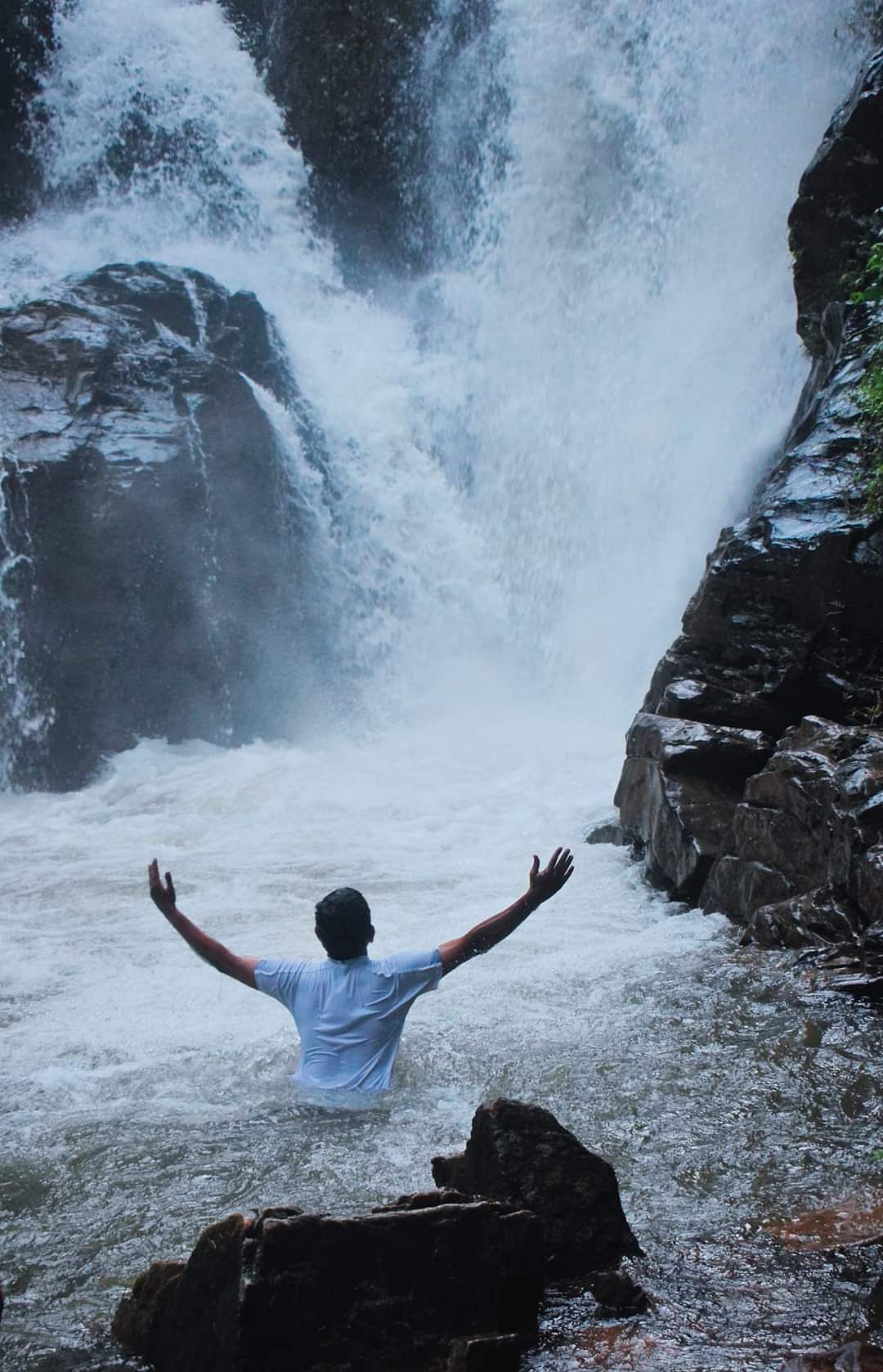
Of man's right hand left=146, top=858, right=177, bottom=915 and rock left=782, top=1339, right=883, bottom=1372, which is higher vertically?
man's right hand left=146, top=858, right=177, bottom=915

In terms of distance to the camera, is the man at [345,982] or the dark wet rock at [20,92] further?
the dark wet rock at [20,92]


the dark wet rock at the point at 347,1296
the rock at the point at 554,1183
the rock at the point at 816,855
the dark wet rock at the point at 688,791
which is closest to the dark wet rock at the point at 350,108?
the dark wet rock at the point at 688,791

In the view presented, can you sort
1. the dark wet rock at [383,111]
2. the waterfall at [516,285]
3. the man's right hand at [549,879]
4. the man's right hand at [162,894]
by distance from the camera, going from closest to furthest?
the man's right hand at [549,879] < the man's right hand at [162,894] < the waterfall at [516,285] < the dark wet rock at [383,111]

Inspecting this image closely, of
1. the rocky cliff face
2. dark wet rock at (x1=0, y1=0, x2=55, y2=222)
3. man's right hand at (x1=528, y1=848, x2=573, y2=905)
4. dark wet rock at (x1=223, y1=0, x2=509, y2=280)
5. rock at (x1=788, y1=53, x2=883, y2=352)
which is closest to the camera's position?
man's right hand at (x1=528, y1=848, x2=573, y2=905)

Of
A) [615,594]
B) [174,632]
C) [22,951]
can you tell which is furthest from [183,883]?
[615,594]

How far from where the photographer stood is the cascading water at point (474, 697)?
→ 3715mm

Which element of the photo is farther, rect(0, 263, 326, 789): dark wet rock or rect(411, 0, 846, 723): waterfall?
rect(411, 0, 846, 723): waterfall

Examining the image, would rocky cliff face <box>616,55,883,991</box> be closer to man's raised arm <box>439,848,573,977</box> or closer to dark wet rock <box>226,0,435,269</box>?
man's raised arm <box>439,848,573,977</box>

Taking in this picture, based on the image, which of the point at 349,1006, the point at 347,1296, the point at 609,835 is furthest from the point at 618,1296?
the point at 609,835

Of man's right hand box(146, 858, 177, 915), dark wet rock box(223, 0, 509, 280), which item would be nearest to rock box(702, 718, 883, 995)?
man's right hand box(146, 858, 177, 915)

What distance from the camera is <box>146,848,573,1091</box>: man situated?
4.09 meters

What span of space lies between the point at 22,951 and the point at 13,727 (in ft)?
27.6

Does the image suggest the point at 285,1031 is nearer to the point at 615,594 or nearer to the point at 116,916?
the point at 116,916

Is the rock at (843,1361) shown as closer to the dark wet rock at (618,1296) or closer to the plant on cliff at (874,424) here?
the dark wet rock at (618,1296)
